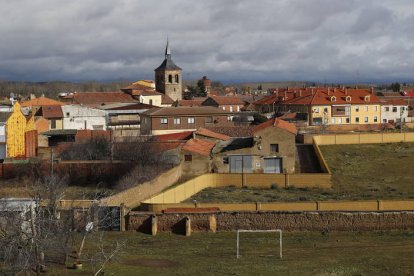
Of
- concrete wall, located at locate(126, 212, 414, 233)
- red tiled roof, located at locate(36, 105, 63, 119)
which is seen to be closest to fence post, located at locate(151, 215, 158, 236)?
concrete wall, located at locate(126, 212, 414, 233)

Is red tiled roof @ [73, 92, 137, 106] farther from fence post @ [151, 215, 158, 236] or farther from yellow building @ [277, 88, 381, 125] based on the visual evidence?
fence post @ [151, 215, 158, 236]

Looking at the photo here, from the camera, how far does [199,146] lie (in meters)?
51.9

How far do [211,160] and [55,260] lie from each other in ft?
87.9

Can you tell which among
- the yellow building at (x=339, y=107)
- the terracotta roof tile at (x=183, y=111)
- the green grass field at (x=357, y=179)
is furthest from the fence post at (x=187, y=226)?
the yellow building at (x=339, y=107)

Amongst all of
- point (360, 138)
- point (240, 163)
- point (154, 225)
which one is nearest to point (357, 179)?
point (240, 163)

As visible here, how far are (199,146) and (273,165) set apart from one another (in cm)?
548

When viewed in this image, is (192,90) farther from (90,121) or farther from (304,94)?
(90,121)

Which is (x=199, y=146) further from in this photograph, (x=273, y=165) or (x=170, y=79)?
(x=170, y=79)

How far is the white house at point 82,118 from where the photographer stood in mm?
73250

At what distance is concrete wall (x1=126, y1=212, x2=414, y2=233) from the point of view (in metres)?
30.8

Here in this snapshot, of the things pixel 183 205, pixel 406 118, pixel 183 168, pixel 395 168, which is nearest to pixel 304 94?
pixel 406 118

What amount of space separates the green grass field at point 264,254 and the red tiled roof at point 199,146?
19148 millimetres

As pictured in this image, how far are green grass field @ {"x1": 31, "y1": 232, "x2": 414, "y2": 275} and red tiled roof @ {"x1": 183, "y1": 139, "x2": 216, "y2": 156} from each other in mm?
19148

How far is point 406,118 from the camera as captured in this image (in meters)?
97.3
